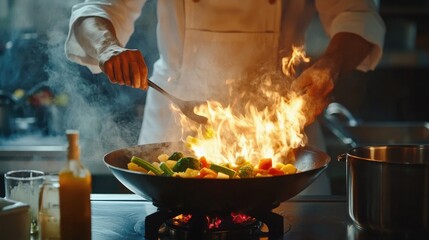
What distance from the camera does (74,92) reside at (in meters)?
3.09

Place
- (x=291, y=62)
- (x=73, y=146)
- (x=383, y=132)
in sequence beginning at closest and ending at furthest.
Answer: (x=73, y=146), (x=291, y=62), (x=383, y=132)

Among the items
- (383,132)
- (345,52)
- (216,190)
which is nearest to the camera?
(216,190)

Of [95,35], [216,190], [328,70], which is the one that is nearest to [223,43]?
[328,70]

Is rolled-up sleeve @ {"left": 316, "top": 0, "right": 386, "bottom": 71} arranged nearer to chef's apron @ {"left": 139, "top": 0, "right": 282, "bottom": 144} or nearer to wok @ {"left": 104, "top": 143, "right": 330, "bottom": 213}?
chef's apron @ {"left": 139, "top": 0, "right": 282, "bottom": 144}

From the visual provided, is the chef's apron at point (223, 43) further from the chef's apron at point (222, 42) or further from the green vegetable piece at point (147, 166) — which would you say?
the green vegetable piece at point (147, 166)

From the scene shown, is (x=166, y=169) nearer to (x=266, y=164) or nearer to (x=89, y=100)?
(x=266, y=164)

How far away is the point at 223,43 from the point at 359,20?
0.57 meters

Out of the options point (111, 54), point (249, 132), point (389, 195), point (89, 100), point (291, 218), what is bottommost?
point (291, 218)

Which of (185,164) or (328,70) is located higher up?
(328,70)

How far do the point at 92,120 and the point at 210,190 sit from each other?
1.92 metres

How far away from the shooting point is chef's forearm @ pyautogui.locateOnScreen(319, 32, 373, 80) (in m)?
2.43

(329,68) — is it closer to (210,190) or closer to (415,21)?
(210,190)

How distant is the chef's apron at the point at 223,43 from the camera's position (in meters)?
2.59

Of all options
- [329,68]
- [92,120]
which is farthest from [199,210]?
[92,120]
